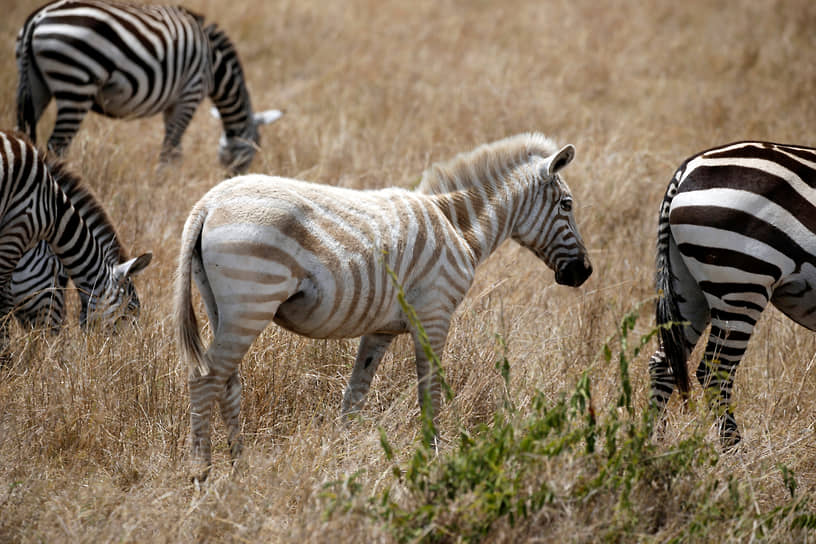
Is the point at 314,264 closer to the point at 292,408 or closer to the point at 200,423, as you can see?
the point at 200,423

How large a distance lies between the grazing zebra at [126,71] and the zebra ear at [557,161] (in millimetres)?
4449

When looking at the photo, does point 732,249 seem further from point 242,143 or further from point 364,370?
point 242,143

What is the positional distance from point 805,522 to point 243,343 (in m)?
2.61

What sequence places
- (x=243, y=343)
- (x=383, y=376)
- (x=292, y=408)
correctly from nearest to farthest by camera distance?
(x=243, y=343) < (x=292, y=408) < (x=383, y=376)

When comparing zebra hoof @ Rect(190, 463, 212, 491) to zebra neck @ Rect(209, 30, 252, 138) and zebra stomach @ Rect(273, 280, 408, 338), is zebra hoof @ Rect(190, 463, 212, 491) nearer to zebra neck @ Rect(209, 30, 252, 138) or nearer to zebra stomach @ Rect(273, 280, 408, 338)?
zebra stomach @ Rect(273, 280, 408, 338)

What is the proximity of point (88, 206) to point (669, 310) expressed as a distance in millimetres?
3991

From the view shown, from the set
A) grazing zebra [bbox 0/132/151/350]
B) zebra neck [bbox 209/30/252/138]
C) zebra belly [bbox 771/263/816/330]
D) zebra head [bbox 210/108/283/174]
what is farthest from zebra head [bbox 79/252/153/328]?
zebra neck [bbox 209/30/252/138]

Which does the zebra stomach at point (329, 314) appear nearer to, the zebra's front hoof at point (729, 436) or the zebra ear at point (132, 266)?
the zebra ear at point (132, 266)

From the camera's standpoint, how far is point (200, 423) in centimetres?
356

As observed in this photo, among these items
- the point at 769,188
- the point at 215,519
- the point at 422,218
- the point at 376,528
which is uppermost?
the point at 769,188

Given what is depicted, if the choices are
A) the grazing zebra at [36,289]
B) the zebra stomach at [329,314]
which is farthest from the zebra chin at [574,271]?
the grazing zebra at [36,289]

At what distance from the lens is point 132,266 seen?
16.9ft

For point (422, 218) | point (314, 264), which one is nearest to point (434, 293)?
point (422, 218)

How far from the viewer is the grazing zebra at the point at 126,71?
732 cm
